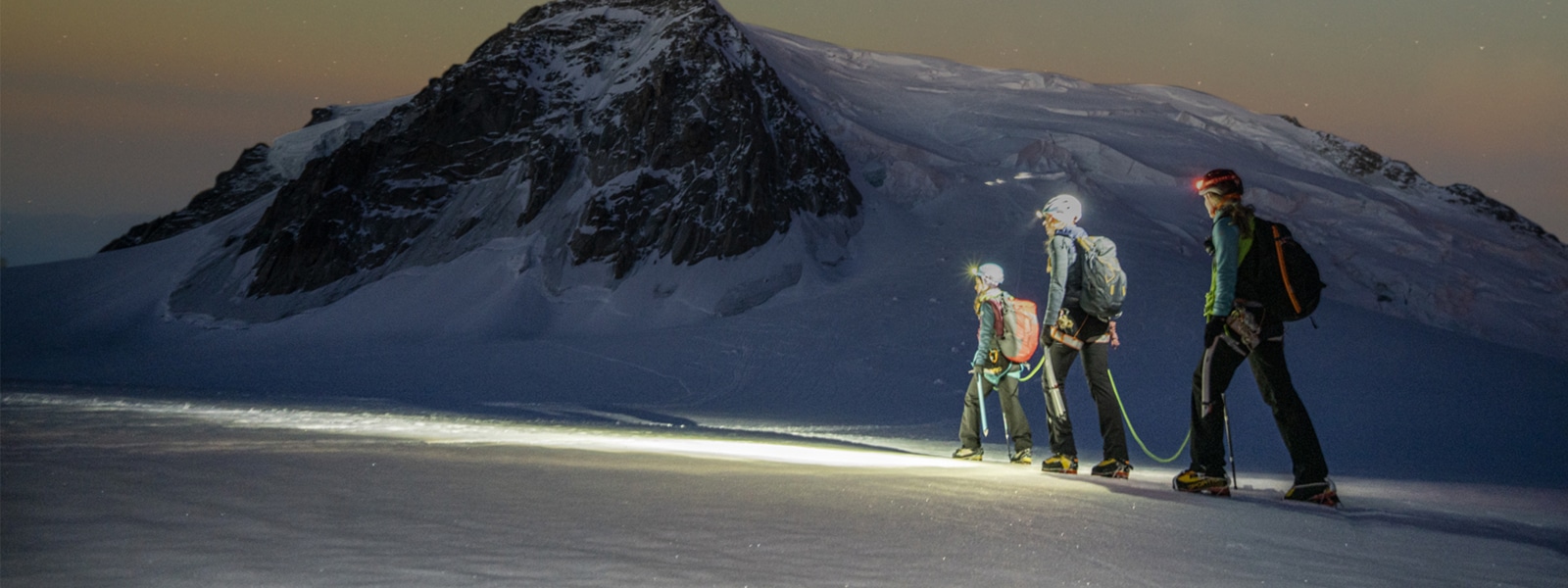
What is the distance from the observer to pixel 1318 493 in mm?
7504

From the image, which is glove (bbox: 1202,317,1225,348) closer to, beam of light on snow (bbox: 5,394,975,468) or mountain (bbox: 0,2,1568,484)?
beam of light on snow (bbox: 5,394,975,468)

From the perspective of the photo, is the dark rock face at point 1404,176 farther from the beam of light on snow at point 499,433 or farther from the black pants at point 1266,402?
the black pants at point 1266,402

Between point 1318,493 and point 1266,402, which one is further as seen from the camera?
point 1266,402

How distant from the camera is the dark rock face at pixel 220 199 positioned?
6234 centimetres

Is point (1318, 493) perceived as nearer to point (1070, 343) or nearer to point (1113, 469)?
point (1113, 469)

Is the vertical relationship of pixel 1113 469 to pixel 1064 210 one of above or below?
below

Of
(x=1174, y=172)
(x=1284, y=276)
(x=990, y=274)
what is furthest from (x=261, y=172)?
(x=1284, y=276)

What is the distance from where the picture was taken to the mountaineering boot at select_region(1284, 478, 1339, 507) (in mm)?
7469

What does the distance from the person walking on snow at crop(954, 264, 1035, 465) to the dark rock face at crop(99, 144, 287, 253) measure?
60.9m

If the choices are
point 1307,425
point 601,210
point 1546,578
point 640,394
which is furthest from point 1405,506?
point 601,210

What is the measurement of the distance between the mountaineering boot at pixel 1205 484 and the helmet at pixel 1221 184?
1945 mm

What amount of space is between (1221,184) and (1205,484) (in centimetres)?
208

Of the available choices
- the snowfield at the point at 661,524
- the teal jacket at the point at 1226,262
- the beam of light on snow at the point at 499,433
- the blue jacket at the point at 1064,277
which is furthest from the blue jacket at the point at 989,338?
the teal jacket at the point at 1226,262

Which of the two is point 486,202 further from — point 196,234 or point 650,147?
point 196,234
